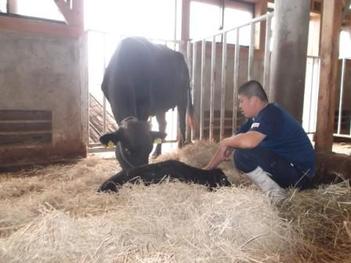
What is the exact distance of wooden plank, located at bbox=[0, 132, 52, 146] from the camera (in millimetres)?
4258

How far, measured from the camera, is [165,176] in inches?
96.9

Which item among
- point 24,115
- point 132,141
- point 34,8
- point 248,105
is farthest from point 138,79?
point 34,8

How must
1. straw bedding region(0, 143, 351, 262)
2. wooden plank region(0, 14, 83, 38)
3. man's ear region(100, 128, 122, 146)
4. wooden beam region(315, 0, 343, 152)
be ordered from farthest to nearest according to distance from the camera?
wooden plank region(0, 14, 83, 38) < wooden beam region(315, 0, 343, 152) < man's ear region(100, 128, 122, 146) < straw bedding region(0, 143, 351, 262)

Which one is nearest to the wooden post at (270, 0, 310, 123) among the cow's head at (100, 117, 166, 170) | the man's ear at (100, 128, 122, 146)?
the cow's head at (100, 117, 166, 170)

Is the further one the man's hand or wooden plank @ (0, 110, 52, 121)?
wooden plank @ (0, 110, 52, 121)

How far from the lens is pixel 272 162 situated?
7.88 ft

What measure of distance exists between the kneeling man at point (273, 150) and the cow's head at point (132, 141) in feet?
2.01

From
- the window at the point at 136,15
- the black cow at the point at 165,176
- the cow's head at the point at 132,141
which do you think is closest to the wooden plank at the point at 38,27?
the window at the point at 136,15

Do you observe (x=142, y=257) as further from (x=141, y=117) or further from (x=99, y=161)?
(x=99, y=161)

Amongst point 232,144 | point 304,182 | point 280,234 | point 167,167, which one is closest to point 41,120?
point 167,167

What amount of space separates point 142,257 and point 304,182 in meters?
1.46

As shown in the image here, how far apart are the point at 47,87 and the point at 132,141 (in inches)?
90.4

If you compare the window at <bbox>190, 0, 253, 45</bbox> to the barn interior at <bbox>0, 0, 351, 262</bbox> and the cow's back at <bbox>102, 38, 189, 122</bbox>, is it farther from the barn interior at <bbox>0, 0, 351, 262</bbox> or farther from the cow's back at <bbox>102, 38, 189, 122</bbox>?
the cow's back at <bbox>102, 38, 189, 122</bbox>

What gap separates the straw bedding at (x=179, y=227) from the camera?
146 centimetres
